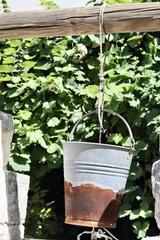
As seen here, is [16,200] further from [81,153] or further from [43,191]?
[43,191]

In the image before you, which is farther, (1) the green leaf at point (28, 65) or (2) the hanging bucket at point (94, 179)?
(1) the green leaf at point (28, 65)

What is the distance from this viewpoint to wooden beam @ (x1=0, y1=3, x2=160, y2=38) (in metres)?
3.06

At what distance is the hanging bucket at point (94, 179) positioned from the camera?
9.56 feet

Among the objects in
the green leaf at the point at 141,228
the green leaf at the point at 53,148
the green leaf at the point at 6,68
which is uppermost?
the green leaf at the point at 6,68

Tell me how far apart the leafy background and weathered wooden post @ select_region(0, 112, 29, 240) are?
71 centimetres

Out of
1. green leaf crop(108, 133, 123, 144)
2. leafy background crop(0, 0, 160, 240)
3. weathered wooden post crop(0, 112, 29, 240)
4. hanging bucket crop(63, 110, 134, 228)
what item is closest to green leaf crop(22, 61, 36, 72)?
leafy background crop(0, 0, 160, 240)

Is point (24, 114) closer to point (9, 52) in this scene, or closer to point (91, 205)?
point (9, 52)

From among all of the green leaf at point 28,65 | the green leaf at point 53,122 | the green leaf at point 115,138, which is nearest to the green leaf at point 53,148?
the green leaf at point 53,122

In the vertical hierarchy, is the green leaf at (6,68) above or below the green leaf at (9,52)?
below

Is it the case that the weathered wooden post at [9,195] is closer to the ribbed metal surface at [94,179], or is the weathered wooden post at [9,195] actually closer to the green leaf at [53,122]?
the ribbed metal surface at [94,179]

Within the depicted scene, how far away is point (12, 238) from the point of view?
3.26 meters

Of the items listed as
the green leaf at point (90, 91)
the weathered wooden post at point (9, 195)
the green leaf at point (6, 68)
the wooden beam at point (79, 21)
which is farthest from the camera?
the green leaf at point (6, 68)

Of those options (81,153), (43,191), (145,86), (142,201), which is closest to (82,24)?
(81,153)

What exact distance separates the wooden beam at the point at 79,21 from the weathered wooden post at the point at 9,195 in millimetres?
441
